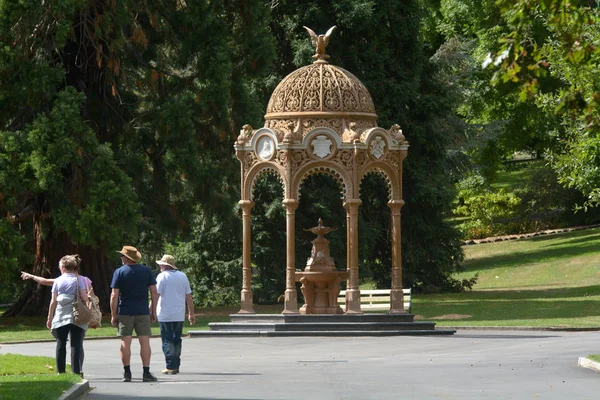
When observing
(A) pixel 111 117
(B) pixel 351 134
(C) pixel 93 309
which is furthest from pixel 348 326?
(A) pixel 111 117

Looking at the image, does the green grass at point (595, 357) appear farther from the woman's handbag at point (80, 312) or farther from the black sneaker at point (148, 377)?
the woman's handbag at point (80, 312)

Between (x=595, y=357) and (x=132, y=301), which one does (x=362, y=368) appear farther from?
(x=132, y=301)

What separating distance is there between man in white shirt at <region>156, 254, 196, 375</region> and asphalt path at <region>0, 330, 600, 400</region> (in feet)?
1.04

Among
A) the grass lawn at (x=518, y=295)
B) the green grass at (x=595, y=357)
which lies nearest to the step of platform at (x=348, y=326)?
the grass lawn at (x=518, y=295)

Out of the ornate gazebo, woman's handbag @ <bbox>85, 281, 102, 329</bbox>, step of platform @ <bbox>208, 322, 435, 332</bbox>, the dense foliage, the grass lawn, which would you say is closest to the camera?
woman's handbag @ <bbox>85, 281, 102, 329</bbox>

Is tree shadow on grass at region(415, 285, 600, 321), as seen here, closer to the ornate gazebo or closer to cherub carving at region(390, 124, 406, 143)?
the ornate gazebo

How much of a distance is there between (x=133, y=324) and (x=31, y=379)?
1.99 meters

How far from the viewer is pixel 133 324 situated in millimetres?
18516

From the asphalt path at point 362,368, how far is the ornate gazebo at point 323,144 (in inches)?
114

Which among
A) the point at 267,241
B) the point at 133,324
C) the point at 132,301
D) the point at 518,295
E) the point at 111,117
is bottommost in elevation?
the point at 133,324

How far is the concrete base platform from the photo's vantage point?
2795cm

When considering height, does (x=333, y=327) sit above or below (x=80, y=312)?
below

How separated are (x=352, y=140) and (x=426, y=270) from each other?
20.1 meters

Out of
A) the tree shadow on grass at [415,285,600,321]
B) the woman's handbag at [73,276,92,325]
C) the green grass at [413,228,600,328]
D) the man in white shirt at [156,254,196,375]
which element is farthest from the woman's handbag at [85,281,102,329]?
the tree shadow on grass at [415,285,600,321]
